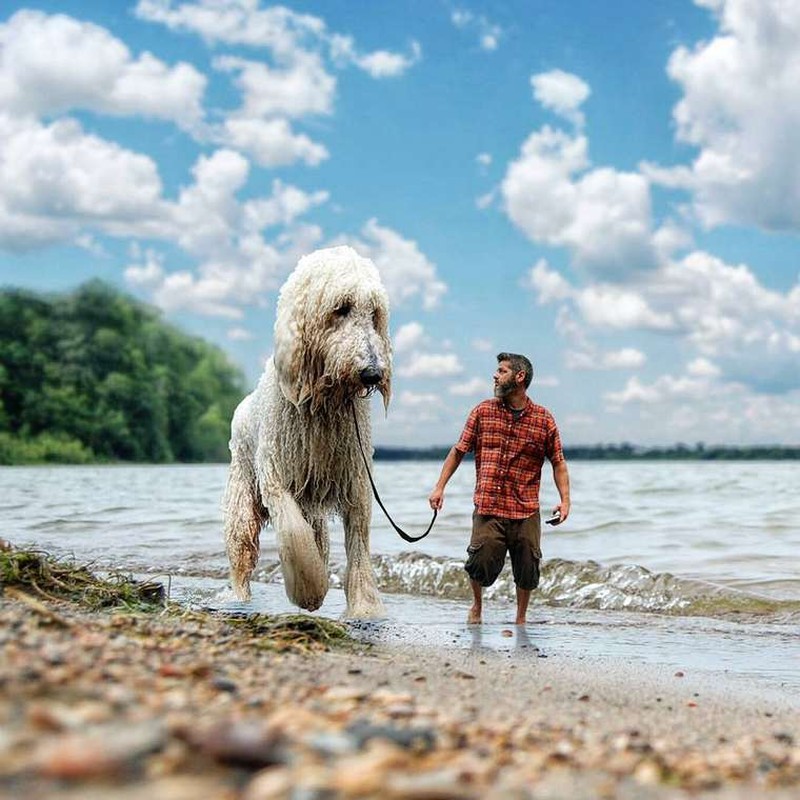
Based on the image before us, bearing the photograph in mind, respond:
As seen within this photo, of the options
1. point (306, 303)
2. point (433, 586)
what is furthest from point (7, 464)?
point (306, 303)

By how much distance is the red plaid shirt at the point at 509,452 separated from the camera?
8.47m

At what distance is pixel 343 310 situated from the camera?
263 inches

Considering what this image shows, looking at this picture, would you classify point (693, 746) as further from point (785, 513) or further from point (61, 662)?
point (785, 513)

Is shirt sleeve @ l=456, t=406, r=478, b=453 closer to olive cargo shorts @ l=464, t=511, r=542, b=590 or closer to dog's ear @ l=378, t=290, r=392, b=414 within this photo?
olive cargo shorts @ l=464, t=511, r=542, b=590

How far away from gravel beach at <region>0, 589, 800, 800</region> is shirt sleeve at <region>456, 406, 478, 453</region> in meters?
3.14

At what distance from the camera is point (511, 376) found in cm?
835

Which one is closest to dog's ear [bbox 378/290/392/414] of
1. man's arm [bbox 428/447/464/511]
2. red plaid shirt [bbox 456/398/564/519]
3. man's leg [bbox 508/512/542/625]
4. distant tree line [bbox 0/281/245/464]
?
man's arm [bbox 428/447/464/511]

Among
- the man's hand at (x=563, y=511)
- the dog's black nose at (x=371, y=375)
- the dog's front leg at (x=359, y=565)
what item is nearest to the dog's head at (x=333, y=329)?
the dog's black nose at (x=371, y=375)

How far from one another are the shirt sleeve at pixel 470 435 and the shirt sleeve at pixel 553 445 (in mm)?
584

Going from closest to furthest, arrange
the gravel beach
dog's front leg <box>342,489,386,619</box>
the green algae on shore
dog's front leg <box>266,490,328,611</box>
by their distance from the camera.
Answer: the gravel beach < the green algae on shore < dog's front leg <box>266,490,328,611</box> < dog's front leg <box>342,489,386,619</box>

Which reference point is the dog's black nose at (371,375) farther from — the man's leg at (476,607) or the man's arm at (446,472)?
the man's leg at (476,607)

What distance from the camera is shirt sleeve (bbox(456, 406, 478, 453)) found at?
8.59m

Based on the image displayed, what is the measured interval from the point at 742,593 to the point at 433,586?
327 centimetres

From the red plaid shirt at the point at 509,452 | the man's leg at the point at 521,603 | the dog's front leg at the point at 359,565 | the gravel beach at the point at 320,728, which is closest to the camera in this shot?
the gravel beach at the point at 320,728
